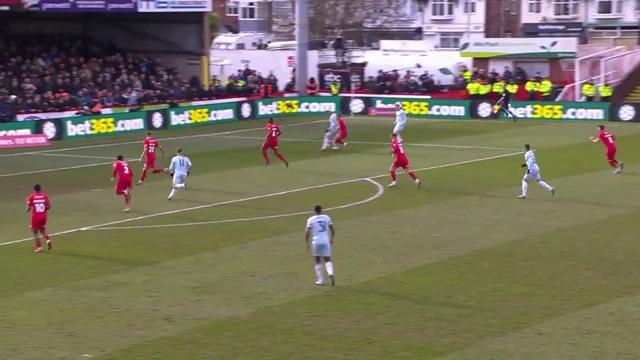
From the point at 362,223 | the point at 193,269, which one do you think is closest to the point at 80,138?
the point at 362,223

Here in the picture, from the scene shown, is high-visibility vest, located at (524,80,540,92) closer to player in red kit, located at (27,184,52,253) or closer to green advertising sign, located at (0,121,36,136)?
green advertising sign, located at (0,121,36,136)

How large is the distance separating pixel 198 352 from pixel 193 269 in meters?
5.92

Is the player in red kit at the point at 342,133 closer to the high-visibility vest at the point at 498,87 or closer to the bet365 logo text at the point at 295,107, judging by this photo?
the bet365 logo text at the point at 295,107

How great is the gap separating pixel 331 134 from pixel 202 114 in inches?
563

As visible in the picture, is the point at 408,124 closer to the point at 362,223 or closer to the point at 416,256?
the point at 362,223

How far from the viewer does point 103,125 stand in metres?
50.4

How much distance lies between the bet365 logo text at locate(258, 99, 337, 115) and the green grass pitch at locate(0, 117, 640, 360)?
21.4m

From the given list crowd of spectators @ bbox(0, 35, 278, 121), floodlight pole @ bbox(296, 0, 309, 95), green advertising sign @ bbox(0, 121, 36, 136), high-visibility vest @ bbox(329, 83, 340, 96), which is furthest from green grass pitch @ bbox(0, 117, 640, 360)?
high-visibility vest @ bbox(329, 83, 340, 96)

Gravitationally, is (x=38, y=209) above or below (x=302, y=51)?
below

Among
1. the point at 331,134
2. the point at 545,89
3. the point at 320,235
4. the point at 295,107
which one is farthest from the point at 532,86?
the point at 320,235

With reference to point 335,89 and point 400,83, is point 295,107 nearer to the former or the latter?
point 335,89

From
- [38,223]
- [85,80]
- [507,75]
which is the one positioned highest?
[85,80]

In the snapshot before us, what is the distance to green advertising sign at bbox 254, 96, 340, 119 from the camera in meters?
60.9

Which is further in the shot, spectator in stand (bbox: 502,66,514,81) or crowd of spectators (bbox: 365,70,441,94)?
crowd of spectators (bbox: 365,70,441,94)
